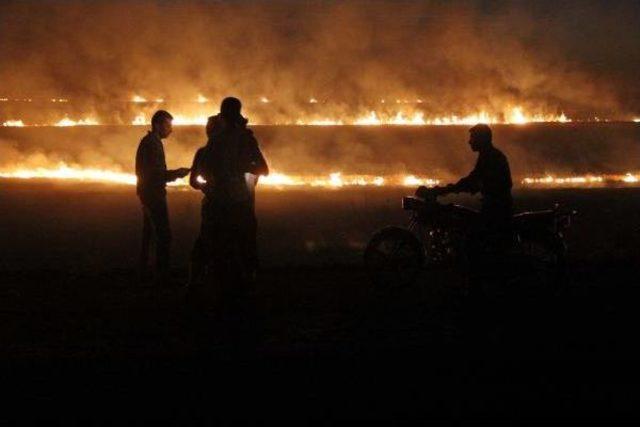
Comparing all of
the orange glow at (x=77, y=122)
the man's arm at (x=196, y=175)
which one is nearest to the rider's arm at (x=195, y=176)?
the man's arm at (x=196, y=175)

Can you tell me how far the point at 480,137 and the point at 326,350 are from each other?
3306mm

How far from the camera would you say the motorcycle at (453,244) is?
10.3 meters

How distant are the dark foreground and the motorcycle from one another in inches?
11.2

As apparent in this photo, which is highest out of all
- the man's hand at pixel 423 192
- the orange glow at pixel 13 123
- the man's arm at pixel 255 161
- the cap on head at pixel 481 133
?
the orange glow at pixel 13 123

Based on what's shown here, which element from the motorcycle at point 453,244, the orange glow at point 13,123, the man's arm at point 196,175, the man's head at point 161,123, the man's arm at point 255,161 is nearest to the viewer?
the man's arm at point 255,161

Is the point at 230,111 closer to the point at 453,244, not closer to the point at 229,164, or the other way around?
the point at 229,164

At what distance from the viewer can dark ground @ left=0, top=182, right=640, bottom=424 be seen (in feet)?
20.4

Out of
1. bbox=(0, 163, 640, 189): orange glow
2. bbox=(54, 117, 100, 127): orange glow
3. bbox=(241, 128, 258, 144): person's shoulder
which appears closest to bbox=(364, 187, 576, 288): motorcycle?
bbox=(241, 128, 258, 144): person's shoulder

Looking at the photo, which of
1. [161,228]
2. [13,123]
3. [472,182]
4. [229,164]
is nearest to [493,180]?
[472,182]

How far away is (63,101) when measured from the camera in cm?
5309

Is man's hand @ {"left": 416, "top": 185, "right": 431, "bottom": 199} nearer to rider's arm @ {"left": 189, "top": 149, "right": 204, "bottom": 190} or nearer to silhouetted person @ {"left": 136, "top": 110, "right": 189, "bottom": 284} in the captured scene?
rider's arm @ {"left": 189, "top": 149, "right": 204, "bottom": 190}

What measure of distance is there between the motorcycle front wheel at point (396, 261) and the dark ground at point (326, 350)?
21cm

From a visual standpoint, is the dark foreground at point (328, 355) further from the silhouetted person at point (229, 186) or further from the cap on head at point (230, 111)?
the cap on head at point (230, 111)

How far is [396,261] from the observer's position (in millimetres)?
10688
